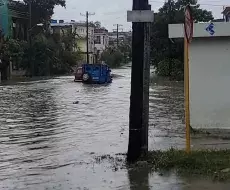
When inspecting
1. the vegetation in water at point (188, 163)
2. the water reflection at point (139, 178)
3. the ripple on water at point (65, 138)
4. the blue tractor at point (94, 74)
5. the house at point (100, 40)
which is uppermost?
the house at point (100, 40)

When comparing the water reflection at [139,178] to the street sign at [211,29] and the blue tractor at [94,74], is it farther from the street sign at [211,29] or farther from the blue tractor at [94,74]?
the blue tractor at [94,74]

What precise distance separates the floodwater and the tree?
5427cm

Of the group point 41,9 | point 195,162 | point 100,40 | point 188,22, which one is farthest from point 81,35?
point 195,162

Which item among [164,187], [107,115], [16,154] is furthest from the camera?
[107,115]

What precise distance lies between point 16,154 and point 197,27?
5.63 meters

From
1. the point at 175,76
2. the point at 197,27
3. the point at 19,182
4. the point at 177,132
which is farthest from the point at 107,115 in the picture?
the point at 175,76

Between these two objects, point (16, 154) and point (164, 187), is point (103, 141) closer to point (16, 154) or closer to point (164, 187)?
point (16, 154)

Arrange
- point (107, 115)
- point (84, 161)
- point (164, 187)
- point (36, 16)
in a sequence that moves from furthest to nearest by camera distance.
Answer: point (36, 16), point (107, 115), point (84, 161), point (164, 187)

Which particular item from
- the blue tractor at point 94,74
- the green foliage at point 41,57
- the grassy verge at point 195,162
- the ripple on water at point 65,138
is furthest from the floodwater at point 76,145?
the green foliage at point 41,57

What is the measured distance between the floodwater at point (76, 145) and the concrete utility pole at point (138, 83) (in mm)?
616

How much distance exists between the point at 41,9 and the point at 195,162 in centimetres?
7059

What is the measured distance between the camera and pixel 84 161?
10.5 m

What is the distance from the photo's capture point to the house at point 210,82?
1416cm

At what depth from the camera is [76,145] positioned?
1270cm
